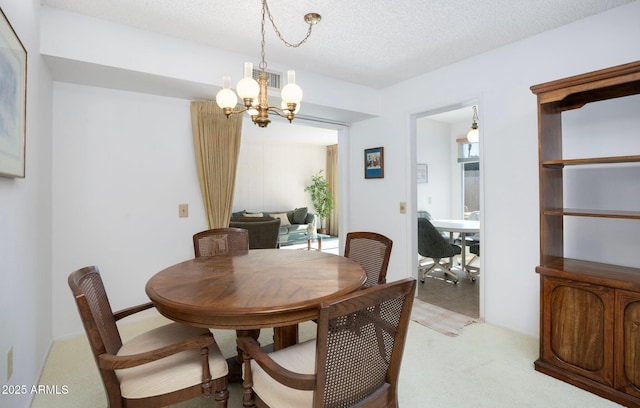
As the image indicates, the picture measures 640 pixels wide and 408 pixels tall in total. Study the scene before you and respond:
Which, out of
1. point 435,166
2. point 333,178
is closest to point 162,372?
point 435,166

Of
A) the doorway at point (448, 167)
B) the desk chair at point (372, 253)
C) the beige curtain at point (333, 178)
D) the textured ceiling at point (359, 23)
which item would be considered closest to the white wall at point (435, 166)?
the doorway at point (448, 167)

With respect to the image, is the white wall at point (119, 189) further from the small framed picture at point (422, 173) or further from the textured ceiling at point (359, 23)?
the small framed picture at point (422, 173)

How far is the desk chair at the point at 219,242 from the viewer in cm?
248

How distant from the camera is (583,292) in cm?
190

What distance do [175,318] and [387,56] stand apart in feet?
8.88

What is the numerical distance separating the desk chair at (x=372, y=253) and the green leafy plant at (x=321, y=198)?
559 centimetres

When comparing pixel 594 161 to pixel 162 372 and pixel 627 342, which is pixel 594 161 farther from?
pixel 162 372

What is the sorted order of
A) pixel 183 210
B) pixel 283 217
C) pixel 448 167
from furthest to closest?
pixel 283 217 → pixel 448 167 → pixel 183 210

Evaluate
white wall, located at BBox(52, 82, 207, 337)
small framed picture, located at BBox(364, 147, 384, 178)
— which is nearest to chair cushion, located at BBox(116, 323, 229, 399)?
white wall, located at BBox(52, 82, 207, 337)

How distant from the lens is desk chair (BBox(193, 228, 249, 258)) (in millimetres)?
2484

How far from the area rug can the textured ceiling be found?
94.6 inches

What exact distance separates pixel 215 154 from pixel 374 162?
1.84 meters

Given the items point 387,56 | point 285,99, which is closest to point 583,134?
point 387,56

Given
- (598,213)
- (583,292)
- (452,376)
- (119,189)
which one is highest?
(119,189)
